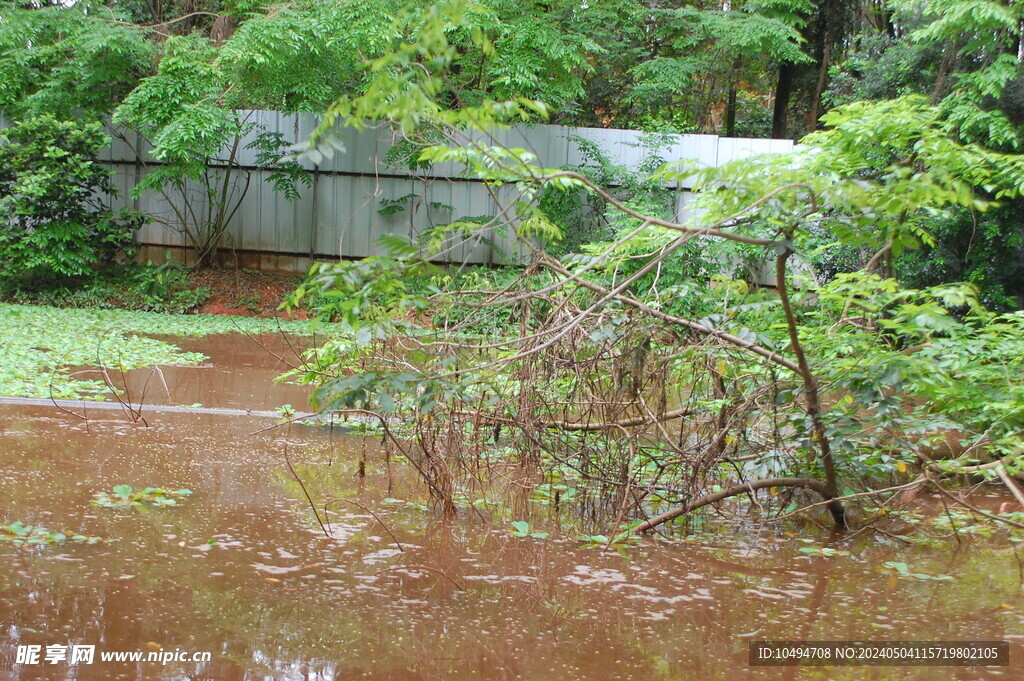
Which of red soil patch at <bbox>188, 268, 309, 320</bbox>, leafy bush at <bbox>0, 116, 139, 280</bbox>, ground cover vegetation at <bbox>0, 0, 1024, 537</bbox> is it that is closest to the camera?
ground cover vegetation at <bbox>0, 0, 1024, 537</bbox>

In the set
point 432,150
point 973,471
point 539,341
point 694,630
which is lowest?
point 694,630

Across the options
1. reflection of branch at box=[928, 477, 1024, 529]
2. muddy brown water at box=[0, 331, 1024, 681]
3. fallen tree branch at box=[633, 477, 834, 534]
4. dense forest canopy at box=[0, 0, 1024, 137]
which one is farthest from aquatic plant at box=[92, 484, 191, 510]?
dense forest canopy at box=[0, 0, 1024, 137]

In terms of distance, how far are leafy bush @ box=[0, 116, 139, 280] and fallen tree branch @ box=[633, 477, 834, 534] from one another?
30.9ft

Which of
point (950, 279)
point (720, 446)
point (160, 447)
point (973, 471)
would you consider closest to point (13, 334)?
point (160, 447)

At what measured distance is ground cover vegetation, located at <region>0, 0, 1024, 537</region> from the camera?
352 cm

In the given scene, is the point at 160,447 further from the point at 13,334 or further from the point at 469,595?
the point at 13,334

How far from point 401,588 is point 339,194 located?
10.0m

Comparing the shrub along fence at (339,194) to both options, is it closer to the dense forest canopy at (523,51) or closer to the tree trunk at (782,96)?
the dense forest canopy at (523,51)

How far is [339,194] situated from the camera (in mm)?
12578

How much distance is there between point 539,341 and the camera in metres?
3.83

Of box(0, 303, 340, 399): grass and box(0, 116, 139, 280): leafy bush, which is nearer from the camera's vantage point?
box(0, 303, 340, 399): grass

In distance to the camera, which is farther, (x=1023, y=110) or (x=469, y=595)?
(x=1023, y=110)

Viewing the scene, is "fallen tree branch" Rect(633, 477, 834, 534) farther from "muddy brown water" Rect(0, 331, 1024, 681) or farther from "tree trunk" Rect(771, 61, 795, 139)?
"tree trunk" Rect(771, 61, 795, 139)

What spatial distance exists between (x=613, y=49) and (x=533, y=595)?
42.5 ft
